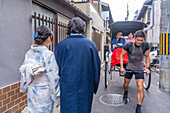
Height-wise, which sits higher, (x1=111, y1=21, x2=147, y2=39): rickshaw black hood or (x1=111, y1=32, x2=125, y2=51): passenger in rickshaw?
(x1=111, y1=21, x2=147, y2=39): rickshaw black hood

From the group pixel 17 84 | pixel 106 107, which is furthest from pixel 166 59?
pixel 17 84

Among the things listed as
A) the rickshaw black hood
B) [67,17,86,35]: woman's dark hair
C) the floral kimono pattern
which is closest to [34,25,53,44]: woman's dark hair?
the floral kimono pattern

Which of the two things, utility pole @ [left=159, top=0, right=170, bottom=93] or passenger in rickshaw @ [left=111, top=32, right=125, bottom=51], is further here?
passenger in rickshaw @ [left=111, top=32, right=125, bottom=51]

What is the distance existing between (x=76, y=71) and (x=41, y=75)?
1.69ft

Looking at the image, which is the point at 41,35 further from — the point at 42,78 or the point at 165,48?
the point at 165,48

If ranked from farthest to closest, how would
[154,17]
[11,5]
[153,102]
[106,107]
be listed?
1. [154,17]
2. [153,102]
3. [106,107]
4. [11,5]

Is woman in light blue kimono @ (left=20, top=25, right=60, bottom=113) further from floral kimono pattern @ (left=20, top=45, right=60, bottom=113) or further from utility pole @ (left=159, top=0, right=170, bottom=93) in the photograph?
utility pole @ (left=159, top=0, right=170, bottom=93)

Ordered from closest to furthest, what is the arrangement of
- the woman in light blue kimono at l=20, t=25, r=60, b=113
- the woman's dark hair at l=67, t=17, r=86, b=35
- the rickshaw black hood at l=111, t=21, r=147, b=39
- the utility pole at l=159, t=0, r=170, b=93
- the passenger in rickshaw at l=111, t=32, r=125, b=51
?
1. the woman in light blue kimono at l=20, t=25, r=60, b=113
2. the woman's dark hair at l=67, t=17, r=86, b=35
3. the utility pole at l=159, t=0, r=170, b=93
4. the passenger in rickshaw at l=111, t=32, r=125, b=51
5. the rickshaw black hood at l=111, t=21, r=147, b=39

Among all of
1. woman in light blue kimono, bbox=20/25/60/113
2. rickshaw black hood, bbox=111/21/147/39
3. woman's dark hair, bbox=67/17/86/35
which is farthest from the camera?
rickshaw black hood, bbox=111/21/147/39

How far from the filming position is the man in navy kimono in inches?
94.9

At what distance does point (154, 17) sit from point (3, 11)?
23.2m

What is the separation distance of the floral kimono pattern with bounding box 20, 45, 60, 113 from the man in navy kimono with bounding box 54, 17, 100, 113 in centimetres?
12

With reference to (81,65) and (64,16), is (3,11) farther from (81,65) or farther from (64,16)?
(64,16)

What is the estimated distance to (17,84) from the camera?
3295 millimetres
